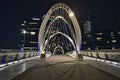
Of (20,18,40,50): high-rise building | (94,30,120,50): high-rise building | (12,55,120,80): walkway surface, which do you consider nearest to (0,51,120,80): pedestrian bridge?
(12,55,120,80): walkway surface

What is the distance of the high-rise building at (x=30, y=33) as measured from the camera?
5866 inches

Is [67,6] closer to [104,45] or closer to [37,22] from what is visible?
[37,22]

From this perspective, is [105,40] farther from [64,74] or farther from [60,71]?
[64,74]

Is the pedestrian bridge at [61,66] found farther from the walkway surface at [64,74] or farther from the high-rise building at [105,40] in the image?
the high-rise building at [105,40]

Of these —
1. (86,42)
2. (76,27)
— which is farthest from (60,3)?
(86,42)

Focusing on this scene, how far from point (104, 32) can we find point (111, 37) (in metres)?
8.06

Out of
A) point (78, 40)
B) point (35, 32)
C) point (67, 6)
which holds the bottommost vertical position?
point (78, 40)

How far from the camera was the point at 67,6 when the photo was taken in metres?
53.3

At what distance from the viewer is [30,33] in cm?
15188

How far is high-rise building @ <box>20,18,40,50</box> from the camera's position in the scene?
149 metres

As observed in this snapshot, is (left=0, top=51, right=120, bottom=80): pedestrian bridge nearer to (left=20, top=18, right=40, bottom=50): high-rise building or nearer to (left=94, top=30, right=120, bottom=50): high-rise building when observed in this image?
(left=20, top=18, right=40, bottom=50): high-rise building

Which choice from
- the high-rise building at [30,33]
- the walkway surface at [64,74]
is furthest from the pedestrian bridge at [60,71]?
the high-rise building at [30,33]

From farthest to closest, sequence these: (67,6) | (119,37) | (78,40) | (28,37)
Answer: (119,37), (28,37), (67,6), (78,40)

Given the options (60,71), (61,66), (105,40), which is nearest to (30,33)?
(105,40)
